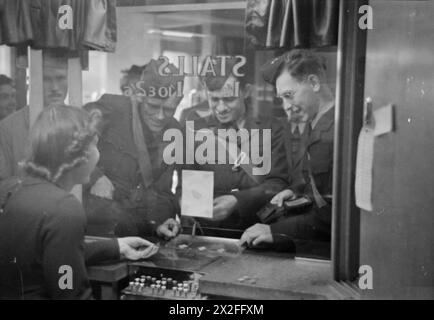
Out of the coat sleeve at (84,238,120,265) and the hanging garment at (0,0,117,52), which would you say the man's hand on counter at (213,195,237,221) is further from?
the hanging garment at (0,0,117,52)

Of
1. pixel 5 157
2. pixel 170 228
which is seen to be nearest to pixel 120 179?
pixel 170 228

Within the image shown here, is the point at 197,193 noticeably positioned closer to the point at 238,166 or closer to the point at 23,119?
the point at 238,166

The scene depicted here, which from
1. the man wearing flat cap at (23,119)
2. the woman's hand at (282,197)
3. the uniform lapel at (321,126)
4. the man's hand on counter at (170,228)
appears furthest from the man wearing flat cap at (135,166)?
the uniform lapel at (321,126)

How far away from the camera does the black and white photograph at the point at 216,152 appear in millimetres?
2068

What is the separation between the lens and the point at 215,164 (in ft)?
7.34

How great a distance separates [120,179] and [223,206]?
1.48ft

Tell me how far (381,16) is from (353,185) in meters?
0.64

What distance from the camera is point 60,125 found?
232cm

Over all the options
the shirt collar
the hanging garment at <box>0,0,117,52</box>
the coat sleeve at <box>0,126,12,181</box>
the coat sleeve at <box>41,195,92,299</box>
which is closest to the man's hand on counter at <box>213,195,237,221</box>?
the shirt collar

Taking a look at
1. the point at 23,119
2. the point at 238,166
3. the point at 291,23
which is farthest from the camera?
the point at 23,119

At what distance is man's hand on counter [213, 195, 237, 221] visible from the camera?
7.30ft

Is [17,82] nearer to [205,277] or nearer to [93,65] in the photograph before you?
[93,65]

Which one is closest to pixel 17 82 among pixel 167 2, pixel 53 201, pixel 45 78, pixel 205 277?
pixel 45 78

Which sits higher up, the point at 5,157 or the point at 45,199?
the point at 5,157
